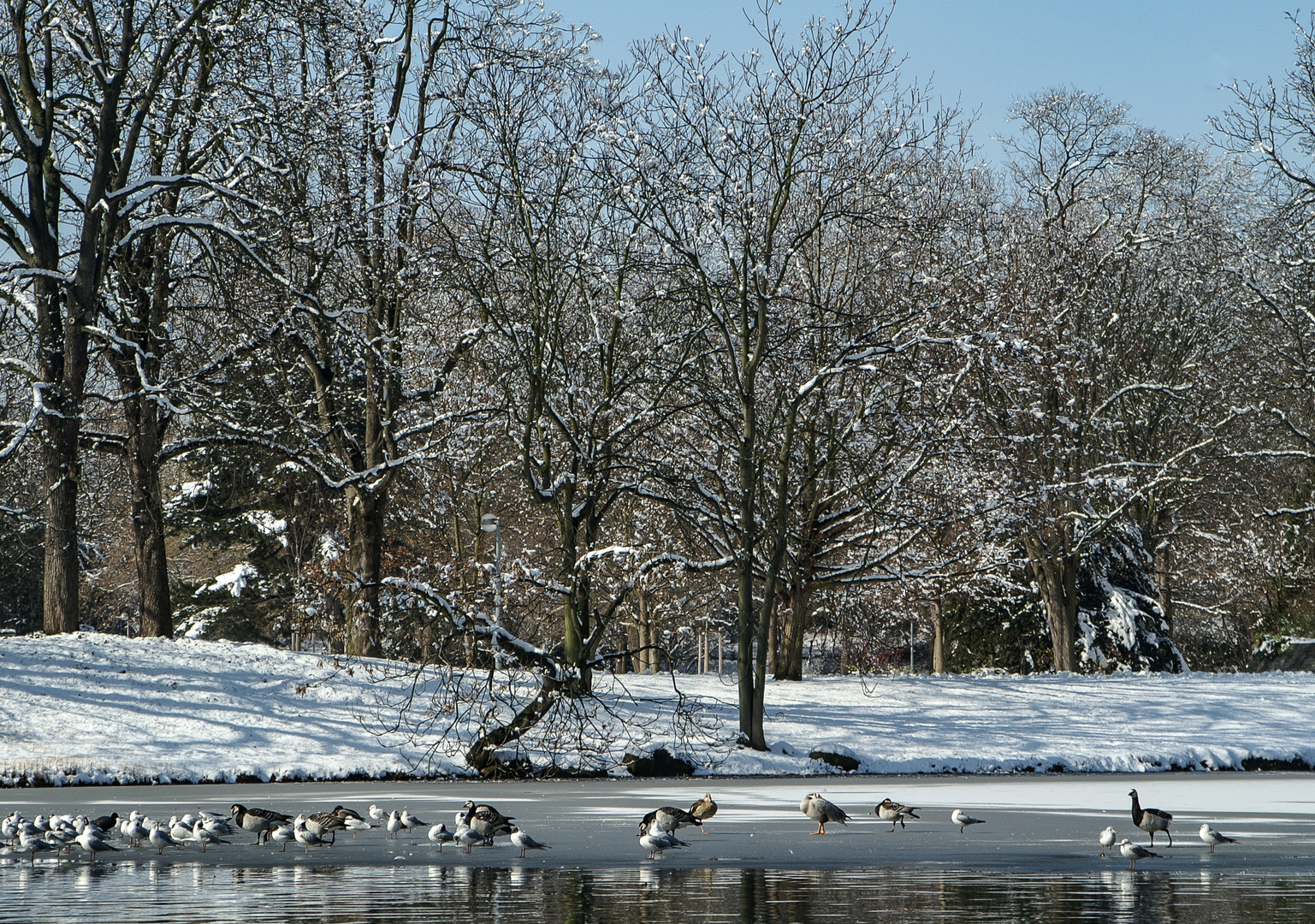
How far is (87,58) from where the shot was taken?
2430cm

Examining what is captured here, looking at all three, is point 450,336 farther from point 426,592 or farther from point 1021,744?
point 1021,744

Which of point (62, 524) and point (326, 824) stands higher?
point (62, 524)

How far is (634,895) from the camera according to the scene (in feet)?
30.1

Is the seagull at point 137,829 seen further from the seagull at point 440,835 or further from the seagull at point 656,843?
the seagull at point 656,843

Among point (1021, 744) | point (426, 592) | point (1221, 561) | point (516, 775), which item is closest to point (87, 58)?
point (426, 592)

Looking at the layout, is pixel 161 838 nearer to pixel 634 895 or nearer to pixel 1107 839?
pixel 634 895

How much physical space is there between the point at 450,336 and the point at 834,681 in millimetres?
11298

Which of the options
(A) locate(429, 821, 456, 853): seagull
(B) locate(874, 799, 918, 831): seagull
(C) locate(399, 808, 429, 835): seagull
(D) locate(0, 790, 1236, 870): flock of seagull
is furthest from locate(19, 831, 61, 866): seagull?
(B) locate(874, 799, 918, 831): seagull

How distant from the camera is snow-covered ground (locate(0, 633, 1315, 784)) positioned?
20.7 m

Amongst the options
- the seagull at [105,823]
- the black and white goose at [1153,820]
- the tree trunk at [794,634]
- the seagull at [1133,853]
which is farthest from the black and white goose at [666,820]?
the tree trunk at [794,634]

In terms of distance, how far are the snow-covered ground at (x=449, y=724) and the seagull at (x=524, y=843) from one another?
6.72m

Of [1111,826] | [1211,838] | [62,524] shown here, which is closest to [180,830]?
[1111,826]

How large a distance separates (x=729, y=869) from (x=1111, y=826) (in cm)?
456

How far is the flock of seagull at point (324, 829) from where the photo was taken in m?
11.7
